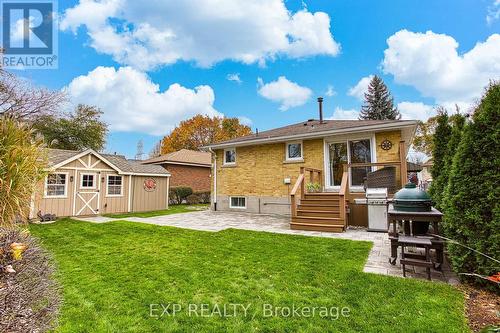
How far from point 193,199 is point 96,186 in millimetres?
8956

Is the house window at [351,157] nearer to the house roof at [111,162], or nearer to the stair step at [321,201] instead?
the stair step at [321,201]

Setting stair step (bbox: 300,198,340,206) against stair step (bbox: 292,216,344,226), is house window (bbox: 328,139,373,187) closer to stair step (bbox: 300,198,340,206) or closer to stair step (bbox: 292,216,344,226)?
stair step (bbox: 300,198,340,206)

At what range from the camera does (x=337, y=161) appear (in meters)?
10.8

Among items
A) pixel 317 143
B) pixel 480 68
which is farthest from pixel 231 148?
pixel 480 68

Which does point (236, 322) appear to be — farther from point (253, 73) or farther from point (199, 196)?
point (199, 196)

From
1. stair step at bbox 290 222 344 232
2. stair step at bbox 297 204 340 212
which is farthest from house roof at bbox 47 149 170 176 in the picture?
stair step at bbox 297 204 340 212

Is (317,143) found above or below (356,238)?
above

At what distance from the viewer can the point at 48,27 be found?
9.89 meters

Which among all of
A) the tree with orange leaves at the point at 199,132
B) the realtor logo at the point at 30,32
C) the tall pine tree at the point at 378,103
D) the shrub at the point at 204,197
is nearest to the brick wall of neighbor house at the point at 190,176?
the shrub at the point at 204,197

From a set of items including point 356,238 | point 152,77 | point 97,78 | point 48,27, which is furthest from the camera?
point 152,77

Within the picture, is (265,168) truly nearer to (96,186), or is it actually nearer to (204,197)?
(96,186)

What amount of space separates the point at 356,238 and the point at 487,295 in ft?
11.2

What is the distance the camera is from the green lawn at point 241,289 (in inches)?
109

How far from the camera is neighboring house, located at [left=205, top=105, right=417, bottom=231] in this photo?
8.64 m
